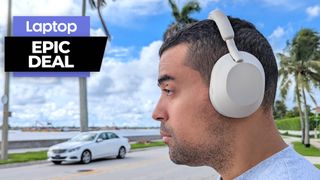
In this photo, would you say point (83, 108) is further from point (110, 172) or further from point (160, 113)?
point (160, 113)

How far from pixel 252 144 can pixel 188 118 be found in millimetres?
160

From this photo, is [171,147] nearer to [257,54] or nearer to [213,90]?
[213,90]

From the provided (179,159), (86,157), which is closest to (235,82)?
(179,159)

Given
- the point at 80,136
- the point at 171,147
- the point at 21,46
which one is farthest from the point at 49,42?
the point at 171,147

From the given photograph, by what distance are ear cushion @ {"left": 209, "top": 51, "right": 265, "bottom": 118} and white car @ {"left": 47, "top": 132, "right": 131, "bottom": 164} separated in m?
18.8

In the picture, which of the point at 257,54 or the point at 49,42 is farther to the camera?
the point at 49,42

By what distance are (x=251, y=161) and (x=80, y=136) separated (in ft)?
67.7

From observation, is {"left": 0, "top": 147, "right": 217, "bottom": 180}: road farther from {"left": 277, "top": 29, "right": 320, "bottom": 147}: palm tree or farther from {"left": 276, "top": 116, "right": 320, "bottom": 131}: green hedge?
{"left": 276, "top": 116, "right": 320, "bottom": 131}: green hedge

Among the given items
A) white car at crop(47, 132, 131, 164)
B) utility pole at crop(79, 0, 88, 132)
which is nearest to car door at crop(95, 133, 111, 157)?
white car at crop(47, 132, 131, 164)

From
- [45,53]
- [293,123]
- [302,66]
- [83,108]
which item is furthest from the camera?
[293,123]

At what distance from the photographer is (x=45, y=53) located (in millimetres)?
20594

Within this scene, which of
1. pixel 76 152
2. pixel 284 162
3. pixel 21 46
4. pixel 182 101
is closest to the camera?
pixel 284 162

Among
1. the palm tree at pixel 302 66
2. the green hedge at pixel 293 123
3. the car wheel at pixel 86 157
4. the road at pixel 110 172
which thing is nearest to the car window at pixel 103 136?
the car wheel at pixel 86 157

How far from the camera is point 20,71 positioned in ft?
71.1
